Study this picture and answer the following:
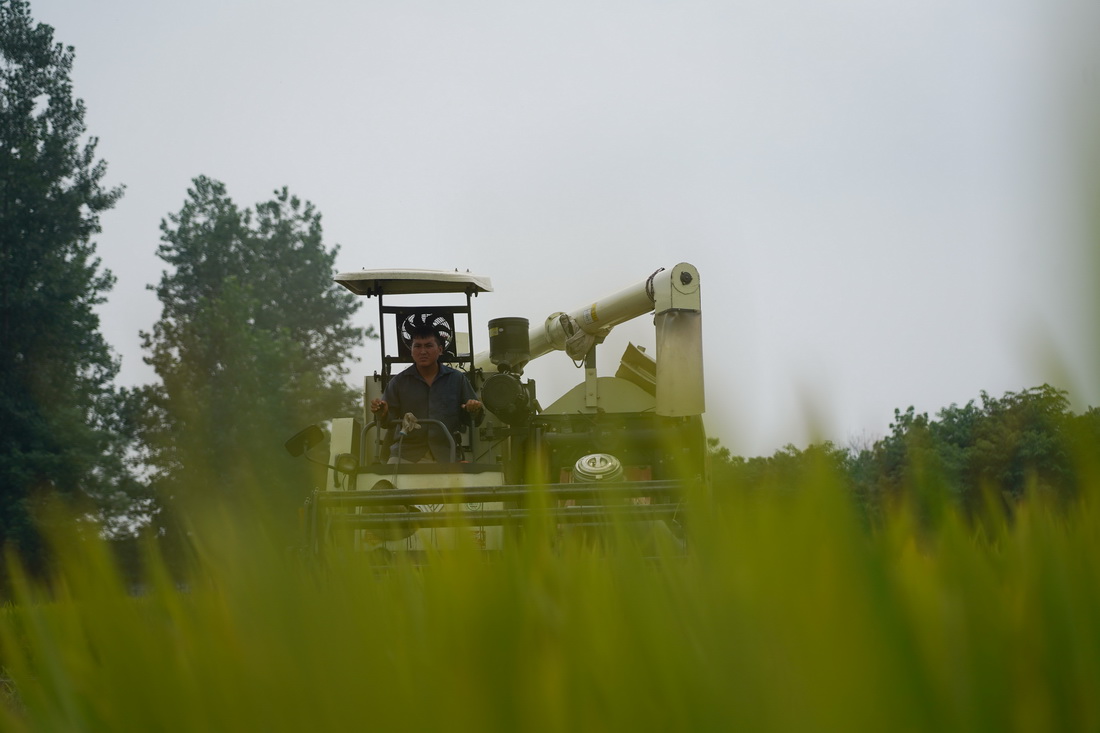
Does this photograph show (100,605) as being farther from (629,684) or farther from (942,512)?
(942,512)

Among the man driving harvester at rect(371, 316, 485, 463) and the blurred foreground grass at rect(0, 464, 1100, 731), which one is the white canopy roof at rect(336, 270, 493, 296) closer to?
the man driving harvester at rect(371, 316, 485, 463)

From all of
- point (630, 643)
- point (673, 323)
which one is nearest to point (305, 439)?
point (673, 323)

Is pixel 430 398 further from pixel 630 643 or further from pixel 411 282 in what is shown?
pixel 630 643

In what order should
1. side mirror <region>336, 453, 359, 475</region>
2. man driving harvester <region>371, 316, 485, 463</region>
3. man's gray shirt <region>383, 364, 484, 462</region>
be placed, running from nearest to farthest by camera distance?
side mirror <region>336, 453, 359, 475</region> < man driving harvester <region>371, 316, 485, 463</region> < man's gray shirt <region>383, 364, 484, 462</region>

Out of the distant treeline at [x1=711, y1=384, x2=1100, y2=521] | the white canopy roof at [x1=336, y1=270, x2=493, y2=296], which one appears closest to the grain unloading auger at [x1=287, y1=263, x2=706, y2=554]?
the white canopy roof at [x1=336, y1=270, x2=493, y2=296]

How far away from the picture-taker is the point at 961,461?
2.97ft

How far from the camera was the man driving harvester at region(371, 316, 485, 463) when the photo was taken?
923 cm

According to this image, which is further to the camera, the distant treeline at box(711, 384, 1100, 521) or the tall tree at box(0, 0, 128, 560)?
the tall tree at box(0, 0, 128, 560)

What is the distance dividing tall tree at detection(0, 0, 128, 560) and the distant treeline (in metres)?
35.1

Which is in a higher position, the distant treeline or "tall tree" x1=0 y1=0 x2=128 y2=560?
"tall tree" x1=0 y1=0 x2=128 y2=560

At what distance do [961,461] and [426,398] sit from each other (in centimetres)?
871

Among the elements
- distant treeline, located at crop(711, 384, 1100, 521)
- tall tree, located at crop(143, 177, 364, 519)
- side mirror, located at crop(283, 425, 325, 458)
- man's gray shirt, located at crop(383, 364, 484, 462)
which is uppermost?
tall tree, located at crop(143, 177, 364, 519)

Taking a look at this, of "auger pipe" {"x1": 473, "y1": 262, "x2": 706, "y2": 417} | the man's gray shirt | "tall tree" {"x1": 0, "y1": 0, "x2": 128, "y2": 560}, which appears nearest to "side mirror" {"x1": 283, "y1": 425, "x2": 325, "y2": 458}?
the man's gray shirt

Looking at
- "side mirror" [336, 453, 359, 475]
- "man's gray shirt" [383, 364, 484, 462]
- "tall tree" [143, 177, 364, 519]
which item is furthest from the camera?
"tall tree" [143, 177, 364, 519]
